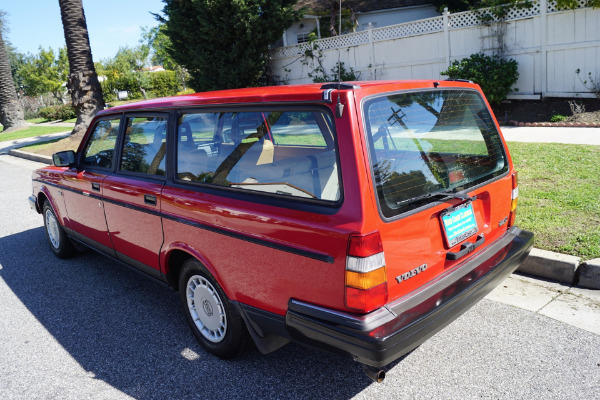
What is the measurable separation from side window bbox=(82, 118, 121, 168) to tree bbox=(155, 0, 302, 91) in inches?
475

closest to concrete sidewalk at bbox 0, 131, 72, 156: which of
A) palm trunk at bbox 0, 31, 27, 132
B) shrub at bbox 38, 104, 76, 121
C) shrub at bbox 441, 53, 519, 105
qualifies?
palm trunk at bbox 0, 31, 27, 132

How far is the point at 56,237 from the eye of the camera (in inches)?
217

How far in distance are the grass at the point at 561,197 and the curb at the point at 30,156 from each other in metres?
11.8

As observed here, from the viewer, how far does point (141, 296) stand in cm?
443

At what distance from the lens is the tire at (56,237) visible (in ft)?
17.6

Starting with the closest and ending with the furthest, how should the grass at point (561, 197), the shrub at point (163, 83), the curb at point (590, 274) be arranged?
the curb at point (590, 274)
the grass at point (561, 197)
the shrub at point (163, 83)

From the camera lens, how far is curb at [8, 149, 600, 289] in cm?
377

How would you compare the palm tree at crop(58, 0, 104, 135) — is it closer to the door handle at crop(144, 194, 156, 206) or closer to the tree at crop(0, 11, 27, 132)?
the tree at crop(0, 11, 27, 132)

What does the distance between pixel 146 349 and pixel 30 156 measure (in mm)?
13977

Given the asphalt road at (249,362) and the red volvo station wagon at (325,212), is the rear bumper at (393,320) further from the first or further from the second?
the asphalt road at (249,362)

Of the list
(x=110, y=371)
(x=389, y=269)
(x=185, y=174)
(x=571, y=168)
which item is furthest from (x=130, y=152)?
(x=571, y=168)

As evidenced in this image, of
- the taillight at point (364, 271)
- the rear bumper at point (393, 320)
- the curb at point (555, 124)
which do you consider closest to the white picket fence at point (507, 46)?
the curb at point (555, 124)

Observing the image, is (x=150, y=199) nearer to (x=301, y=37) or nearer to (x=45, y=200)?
(x=45, y=200)

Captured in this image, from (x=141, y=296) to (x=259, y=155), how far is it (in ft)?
7.27
